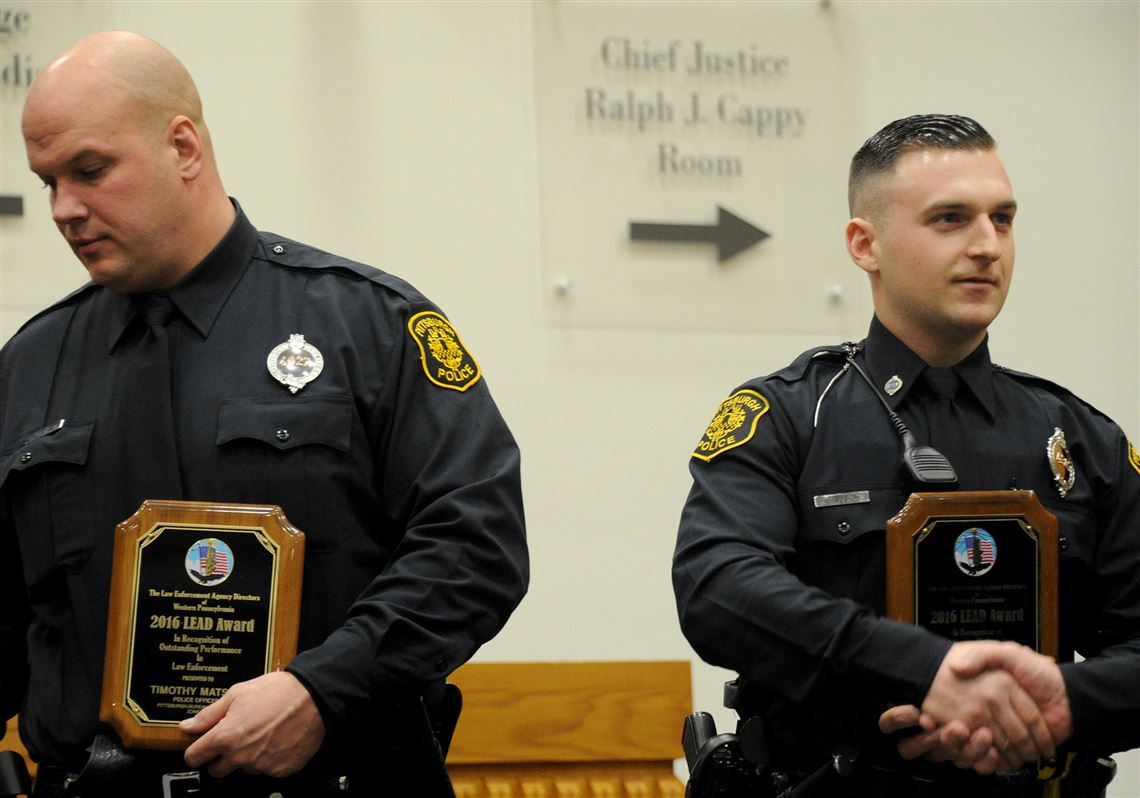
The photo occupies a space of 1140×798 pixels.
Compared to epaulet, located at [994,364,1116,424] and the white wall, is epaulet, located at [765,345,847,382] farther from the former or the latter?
the white wall

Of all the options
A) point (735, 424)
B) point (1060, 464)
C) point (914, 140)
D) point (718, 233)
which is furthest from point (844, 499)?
point (718, 233)

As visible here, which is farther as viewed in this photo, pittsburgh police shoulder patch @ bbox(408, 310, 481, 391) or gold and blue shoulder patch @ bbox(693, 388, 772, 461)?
gold and blue shoulder patch @ bbox(693, 388, 772, 461)

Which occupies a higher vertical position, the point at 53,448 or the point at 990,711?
the point at 53,448

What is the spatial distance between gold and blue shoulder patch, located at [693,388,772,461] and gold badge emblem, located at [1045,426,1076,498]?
46 centimetres

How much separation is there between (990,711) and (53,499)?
1.36m

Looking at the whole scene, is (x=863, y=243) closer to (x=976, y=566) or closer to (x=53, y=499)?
(x=976, y=566)

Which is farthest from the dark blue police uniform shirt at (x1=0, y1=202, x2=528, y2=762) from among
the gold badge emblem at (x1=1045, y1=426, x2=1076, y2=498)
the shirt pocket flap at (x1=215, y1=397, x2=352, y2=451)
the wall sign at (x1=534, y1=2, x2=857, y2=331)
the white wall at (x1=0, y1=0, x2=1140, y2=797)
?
the wall sign at (x1=534, y1=2, x2=857, y2=331)

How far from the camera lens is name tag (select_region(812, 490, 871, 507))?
2.25 m

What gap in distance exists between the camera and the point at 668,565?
3.82 meters

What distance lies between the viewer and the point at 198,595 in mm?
2004

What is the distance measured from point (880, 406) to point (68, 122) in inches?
51.7

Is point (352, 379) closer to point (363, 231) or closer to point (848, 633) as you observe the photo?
point (848, 633)

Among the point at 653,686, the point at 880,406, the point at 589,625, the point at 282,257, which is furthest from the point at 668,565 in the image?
the point at 282,257

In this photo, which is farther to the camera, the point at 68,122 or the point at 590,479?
the point at 590,479
